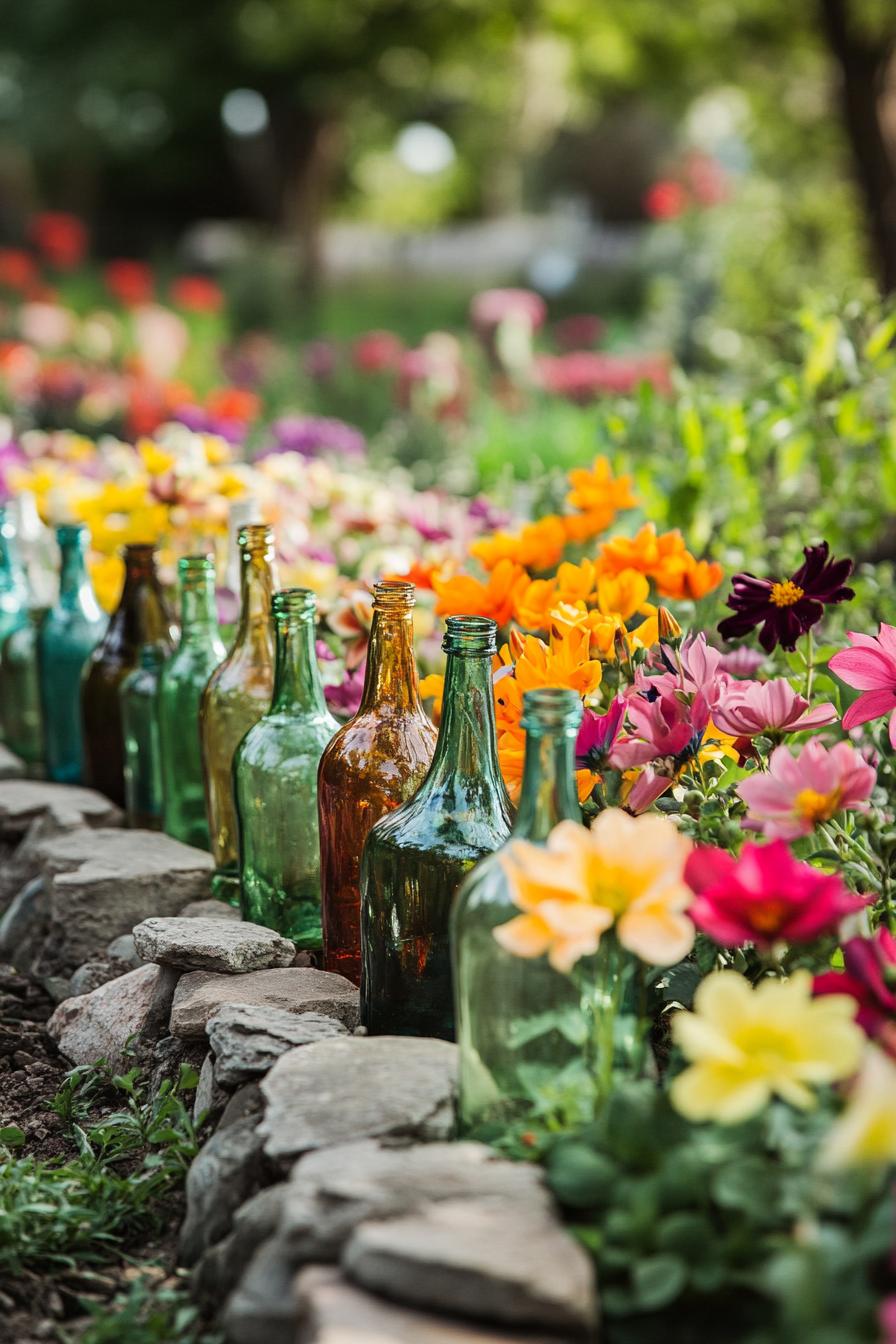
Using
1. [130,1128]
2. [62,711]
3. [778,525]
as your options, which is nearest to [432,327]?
[778,525]

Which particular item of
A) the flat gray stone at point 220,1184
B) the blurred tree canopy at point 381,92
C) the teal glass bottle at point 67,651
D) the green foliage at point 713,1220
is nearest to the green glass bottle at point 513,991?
the green foliage at point 713,1220

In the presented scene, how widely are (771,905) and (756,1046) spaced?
4.6 inches

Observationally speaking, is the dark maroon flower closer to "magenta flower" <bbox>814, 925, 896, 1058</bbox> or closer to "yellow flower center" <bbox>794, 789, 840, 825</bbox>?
"yellow flower center" <bbox>794, 789, 840, 825</bbox>

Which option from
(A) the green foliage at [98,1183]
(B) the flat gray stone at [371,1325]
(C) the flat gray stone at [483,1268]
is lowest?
(A) the green foliage at [98,1183]

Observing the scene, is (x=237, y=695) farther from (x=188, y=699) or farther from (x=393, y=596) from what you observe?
(x=393, y=596)

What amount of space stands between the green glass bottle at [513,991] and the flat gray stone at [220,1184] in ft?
0.68

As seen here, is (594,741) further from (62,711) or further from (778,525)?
(778,525)

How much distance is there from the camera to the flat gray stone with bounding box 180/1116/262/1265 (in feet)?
4.42

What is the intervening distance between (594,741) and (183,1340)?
2.12 feet

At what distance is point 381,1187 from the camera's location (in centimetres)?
115

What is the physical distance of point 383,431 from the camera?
6105mm

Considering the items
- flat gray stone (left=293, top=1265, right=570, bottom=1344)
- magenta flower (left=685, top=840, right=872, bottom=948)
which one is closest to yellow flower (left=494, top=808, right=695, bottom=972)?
magenta flower (left=685, top=840, right=872, bottom=948)

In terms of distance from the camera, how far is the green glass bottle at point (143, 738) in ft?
7.50

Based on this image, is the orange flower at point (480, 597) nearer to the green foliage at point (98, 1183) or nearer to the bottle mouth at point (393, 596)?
the bottle mouth at point (393, 596)
